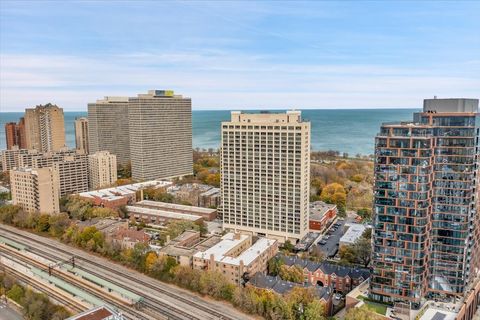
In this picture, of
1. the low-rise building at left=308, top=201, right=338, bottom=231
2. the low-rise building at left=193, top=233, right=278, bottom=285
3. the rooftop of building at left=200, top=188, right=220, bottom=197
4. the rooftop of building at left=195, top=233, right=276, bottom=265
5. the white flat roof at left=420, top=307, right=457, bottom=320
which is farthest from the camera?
the rooftop of building at left=200, top=188, right=220, bottom=197

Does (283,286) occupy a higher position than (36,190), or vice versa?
(36,190)

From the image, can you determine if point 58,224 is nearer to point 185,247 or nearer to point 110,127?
point 185,247

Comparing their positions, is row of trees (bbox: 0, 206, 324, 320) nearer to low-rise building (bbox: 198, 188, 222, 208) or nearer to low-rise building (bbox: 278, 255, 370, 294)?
low-rise building (bbox: 278, 255, 370, 294)

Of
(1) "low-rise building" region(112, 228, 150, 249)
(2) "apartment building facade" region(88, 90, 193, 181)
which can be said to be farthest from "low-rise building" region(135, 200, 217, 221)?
(2) "apartment building facade" region(88, 90, 193, 181)

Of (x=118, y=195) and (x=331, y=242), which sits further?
(x=118, y=195)

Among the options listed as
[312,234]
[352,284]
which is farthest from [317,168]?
[352,284]

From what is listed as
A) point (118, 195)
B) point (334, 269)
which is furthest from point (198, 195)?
point (334, 269)

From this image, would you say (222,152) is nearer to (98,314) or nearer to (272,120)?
(272,120)
